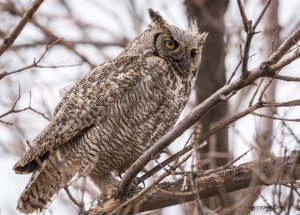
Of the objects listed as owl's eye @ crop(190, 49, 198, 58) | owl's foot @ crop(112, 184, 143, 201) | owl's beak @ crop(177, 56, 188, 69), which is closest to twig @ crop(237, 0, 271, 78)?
owl's foot @ crop(112, 184, 143, 201)

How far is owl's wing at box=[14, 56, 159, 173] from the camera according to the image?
401 centimetres

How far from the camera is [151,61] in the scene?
4.20 metres

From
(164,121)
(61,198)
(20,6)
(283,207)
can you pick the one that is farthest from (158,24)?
(20,6)

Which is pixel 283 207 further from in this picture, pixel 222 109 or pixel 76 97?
pixel 222 109

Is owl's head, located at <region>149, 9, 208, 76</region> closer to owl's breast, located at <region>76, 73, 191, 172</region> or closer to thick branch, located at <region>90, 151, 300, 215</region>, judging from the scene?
owl's breast, located at <region>76, 73, 191, 172</region>

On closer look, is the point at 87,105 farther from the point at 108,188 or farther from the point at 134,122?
the point at 108,188

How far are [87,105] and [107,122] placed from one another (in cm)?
20

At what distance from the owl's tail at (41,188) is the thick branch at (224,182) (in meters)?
0.46

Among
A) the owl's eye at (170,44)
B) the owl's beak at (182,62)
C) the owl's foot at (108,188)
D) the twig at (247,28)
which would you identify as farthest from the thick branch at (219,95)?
the owl's eye at (170,44)

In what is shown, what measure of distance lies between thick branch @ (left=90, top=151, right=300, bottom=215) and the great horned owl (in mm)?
405

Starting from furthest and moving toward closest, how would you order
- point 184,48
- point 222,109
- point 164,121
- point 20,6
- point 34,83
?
point 20,6, point 34,83, point 222,109, point 184,48, point 164,121

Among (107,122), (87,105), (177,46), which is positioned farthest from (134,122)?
(177,46)

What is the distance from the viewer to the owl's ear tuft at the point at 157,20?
4.49 meters

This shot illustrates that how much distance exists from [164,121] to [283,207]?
1686mm
